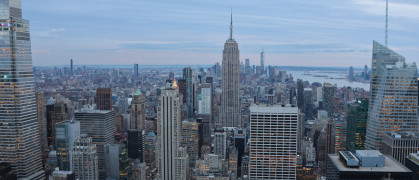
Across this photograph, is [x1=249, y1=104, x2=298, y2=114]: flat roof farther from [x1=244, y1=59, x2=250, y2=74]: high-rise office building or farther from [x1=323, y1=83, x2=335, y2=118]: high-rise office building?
[x1=244, y1=59, x2=250, y2=74]: high-rise office building

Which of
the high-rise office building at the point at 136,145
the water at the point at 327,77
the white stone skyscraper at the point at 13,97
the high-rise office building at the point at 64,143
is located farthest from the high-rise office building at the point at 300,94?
the white stone skyscraper at the point at 13,97

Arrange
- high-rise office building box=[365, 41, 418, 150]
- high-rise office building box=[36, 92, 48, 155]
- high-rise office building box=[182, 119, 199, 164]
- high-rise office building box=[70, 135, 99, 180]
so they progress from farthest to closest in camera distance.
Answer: high-rise office building box=[182, 119, 199, 164]
high-rise office building box=[36, 92, 48, 155]
high-rise office building box=[70, 135, 99, 180]
high-rise office building box=[365, 41, 418, 150]

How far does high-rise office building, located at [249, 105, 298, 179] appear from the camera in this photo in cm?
5234

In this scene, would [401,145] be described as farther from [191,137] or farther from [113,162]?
[113,162]

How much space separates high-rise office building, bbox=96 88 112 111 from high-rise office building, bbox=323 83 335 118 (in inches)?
2954

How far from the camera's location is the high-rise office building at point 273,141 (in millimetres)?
52344

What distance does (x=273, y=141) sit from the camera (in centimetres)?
5319

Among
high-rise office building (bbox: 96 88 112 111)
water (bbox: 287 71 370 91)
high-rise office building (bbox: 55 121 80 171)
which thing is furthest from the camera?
water (bbox: 287 71 370 91)

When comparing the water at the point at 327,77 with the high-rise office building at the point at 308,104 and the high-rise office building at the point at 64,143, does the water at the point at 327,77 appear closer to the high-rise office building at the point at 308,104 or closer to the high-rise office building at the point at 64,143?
the high-rise office building at the point at 308,104

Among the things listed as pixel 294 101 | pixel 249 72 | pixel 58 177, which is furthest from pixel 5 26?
pixel 249 72

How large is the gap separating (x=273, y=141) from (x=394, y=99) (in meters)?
24.4

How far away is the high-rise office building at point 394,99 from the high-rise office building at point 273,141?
57.7 feet

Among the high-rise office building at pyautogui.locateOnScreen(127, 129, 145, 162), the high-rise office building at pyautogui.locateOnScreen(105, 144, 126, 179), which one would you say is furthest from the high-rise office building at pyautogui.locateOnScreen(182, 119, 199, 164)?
the high-rise office building at pyautogui.locateOnScreen(105, 144, 126, 179)

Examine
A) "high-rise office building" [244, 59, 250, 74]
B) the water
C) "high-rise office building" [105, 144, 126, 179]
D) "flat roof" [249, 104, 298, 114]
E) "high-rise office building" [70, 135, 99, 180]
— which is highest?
"high-rise office building" [244, 59, 250, 74]
